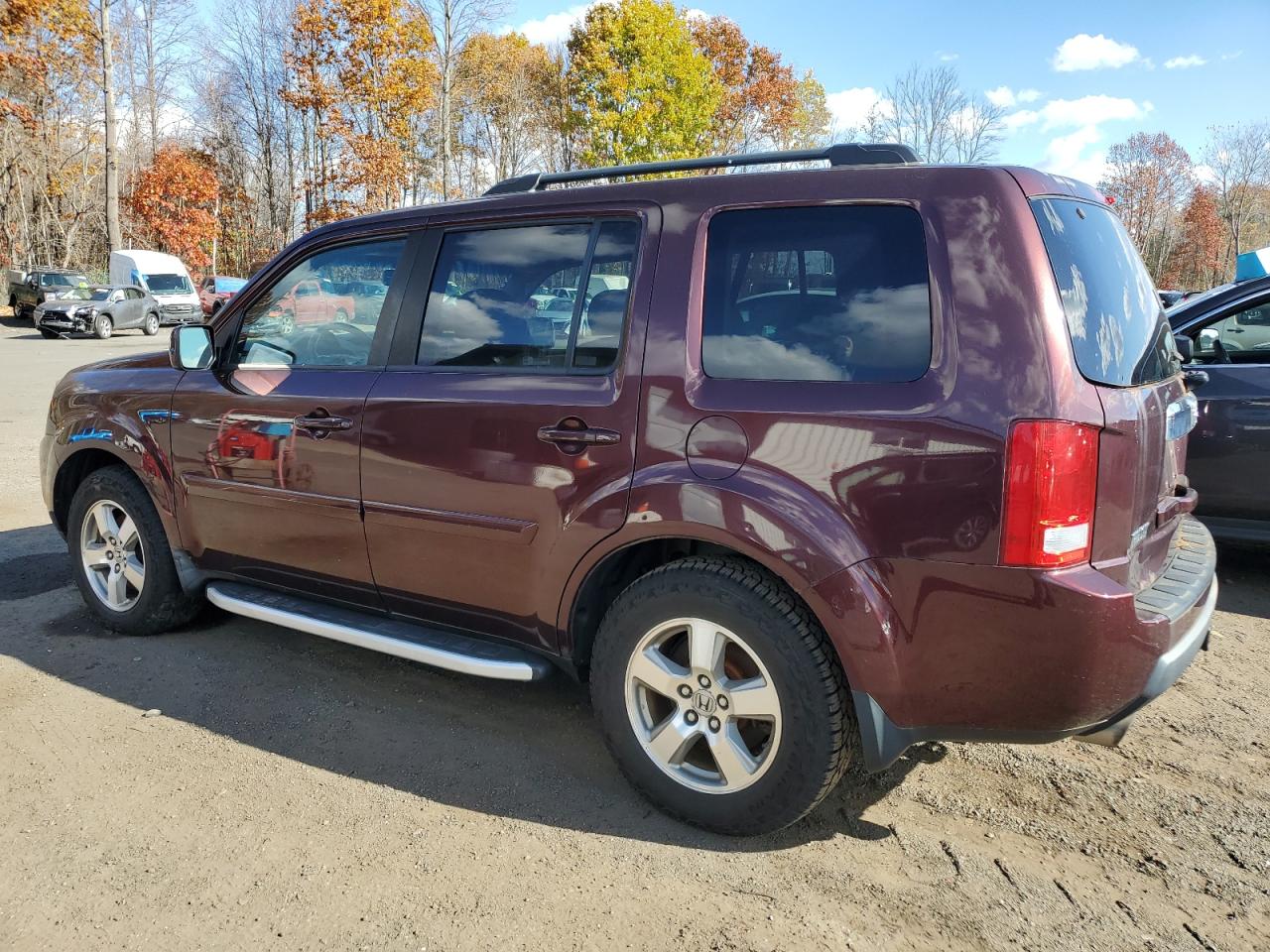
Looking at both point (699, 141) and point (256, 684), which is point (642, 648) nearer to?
point (256, 684)

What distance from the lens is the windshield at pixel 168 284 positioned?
30.3 meters

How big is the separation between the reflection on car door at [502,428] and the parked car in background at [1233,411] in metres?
3.82

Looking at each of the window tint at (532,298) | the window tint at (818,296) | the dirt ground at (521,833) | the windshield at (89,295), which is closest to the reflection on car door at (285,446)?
the window tint at (532,298)

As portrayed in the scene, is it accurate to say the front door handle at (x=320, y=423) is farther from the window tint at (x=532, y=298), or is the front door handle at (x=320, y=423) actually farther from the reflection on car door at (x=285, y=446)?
the window tint at (x=532, y=298)

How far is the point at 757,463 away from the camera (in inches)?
99.0

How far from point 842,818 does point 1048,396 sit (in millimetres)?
1441

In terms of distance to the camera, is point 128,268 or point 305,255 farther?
point 128,268

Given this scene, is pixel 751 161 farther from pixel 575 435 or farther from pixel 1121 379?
pixel 1121 379

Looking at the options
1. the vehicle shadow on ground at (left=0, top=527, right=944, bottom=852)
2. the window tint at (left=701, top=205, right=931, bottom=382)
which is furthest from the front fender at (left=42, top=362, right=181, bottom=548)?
the window tint at (left=701, top=205, right=931, bottom=382)

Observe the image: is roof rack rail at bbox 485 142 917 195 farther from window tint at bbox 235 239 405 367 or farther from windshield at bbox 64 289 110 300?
windshield at bbox 64 289 110 300

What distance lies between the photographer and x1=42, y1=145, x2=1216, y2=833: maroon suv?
2.27m

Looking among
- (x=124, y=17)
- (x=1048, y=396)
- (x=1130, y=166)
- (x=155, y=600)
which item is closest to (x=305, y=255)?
(x=155, y=600)

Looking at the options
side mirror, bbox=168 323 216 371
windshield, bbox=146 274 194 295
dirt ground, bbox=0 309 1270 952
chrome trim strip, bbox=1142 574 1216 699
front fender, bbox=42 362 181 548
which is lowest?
dirt ground, bbox=0 309 1270 952

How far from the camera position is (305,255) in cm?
A: 376
